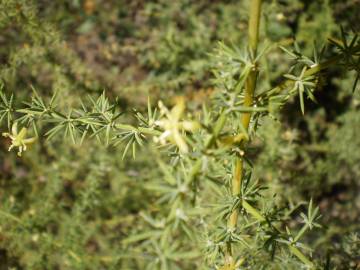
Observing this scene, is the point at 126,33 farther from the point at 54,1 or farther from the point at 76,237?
the point at 76,237

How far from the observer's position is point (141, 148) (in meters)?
3.22

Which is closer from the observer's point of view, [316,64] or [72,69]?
[316,64]

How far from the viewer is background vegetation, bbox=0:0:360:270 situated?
2.49 m

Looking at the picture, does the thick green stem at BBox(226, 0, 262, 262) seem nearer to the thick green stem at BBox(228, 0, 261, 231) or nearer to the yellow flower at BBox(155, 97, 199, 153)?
the thick green stem at BBox(228, 0, 261, 231)

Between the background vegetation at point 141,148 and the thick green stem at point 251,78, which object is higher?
the thick green stem at point 251,78

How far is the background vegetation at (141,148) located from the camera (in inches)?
98.1

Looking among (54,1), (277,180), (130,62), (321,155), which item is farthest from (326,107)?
(54,1)

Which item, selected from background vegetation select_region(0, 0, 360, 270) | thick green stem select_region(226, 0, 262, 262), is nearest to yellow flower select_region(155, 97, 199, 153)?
thick green stem select_region(226, 0, 262, 262)

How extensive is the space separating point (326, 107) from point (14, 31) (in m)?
2.91

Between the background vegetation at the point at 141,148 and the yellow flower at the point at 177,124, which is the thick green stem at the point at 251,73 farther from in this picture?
the background vegetation at the point at 141,148

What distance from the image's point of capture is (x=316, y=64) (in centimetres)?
113

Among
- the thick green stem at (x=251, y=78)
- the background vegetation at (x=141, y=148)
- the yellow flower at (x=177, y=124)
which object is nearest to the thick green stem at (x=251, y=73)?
the thick green stem at (x=251, y=78)

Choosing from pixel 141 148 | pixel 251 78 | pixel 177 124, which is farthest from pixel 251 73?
pixel 141 148

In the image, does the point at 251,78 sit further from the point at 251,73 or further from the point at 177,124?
the point at 177,124
